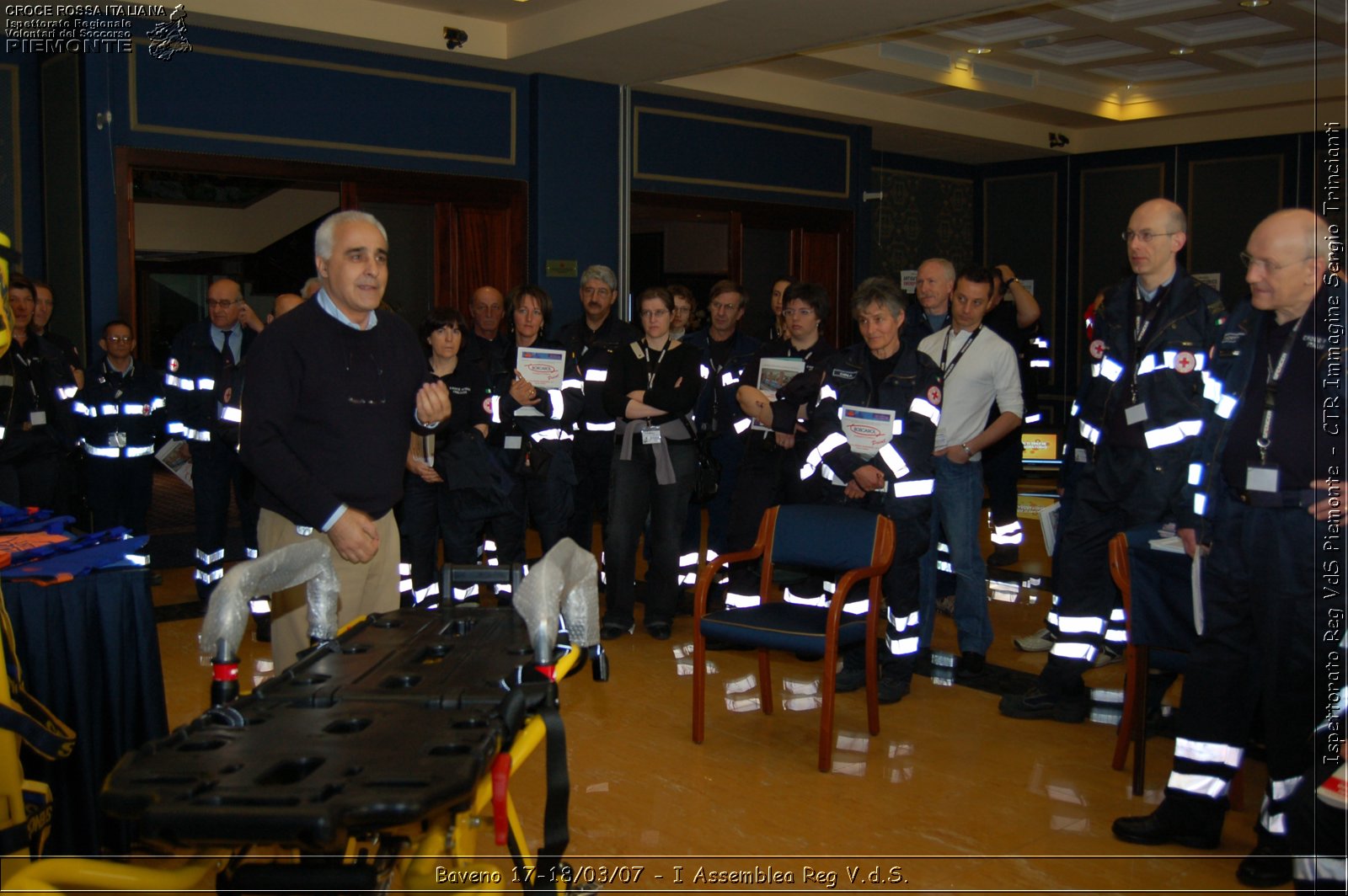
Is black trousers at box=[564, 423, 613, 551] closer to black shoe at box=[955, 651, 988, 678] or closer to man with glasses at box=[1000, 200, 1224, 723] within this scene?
black shoe at box=[955, 651, 988, 678]

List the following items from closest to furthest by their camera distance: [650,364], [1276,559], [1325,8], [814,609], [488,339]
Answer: [1276,559], [814,609], [650,364], [488,339], [1325,8]

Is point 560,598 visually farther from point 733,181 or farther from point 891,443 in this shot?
point 733,181

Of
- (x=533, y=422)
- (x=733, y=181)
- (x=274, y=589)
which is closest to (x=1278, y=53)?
(x=733, y=181)

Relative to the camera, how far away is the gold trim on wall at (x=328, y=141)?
20.7 ft

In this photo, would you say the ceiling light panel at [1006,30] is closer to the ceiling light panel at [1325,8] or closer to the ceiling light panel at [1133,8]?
the ceiling light panel at [1133,8]

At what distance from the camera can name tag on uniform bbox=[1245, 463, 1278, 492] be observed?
2.76m

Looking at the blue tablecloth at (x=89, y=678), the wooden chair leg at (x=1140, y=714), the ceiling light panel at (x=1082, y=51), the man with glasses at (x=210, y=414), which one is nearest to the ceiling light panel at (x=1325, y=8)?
the ceiling light panel at (x=1082, y=51)

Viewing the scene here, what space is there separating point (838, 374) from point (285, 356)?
7.77 feet

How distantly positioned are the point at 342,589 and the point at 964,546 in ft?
8.64

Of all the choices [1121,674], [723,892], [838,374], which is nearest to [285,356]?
[723,892]

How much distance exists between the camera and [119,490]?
615cm

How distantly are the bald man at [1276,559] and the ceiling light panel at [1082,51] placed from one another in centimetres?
646

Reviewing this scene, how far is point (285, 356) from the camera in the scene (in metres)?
2.74

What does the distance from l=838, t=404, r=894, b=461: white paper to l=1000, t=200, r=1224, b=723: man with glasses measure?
724mm
